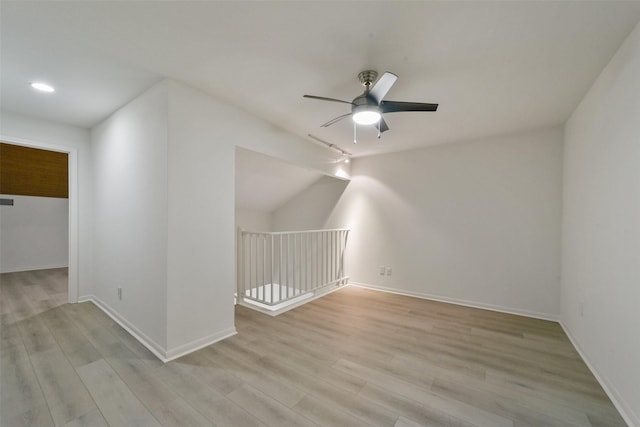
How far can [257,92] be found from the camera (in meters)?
2.37

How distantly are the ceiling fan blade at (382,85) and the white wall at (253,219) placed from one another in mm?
3602

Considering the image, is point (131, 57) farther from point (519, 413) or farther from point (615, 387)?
point (615, 387)

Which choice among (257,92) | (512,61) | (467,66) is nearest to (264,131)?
(257,92)

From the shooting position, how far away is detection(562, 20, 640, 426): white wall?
61.3 inches

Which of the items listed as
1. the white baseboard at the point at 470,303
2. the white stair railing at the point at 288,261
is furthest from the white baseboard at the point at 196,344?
the white baseboard at the point at 470,303

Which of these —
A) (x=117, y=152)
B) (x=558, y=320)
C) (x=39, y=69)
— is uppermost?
(x=39, y=69)

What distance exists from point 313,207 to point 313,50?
11.8 feet

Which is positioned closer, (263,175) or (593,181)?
(593,181)

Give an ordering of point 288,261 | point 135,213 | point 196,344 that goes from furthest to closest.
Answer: point 288,261 → point 135,213 → point 196,344

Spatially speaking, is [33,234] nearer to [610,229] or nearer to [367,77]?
[367,77]

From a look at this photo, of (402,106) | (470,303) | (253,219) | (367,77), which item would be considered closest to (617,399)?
(470,303)

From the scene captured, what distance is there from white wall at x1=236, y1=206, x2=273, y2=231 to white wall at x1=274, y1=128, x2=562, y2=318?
176 centimetres

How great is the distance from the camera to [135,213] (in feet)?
8.41

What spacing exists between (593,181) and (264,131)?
3.25 m
